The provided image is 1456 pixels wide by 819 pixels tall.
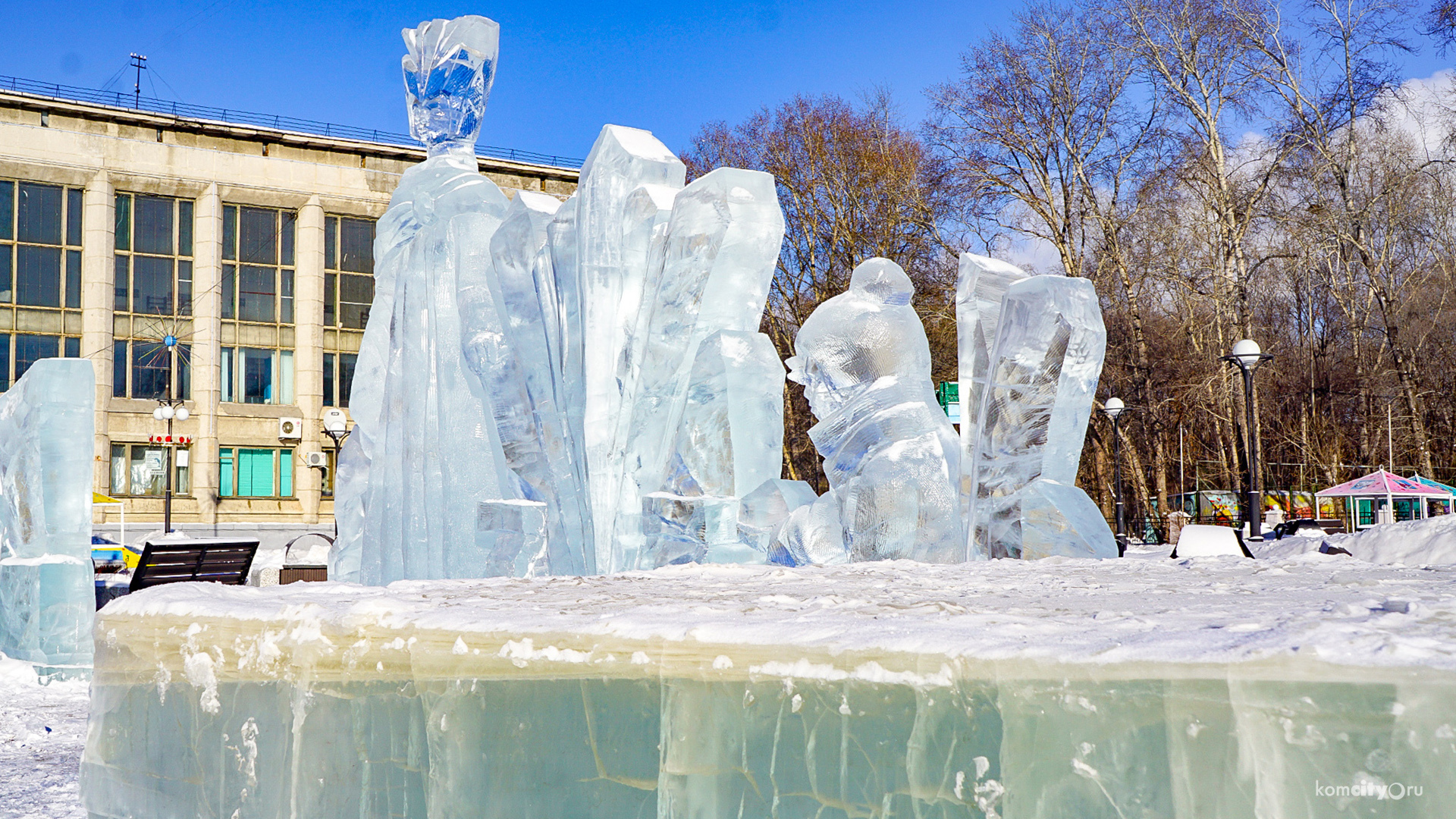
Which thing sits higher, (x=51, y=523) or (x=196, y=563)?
(x=51, y=523)

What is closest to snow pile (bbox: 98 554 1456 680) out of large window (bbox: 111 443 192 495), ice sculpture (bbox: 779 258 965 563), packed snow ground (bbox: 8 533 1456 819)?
packed snow ground (bbox: 8 533 1456 819)

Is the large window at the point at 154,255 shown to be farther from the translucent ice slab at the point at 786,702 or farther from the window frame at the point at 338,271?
the translucent ice slab at the point at 786,702

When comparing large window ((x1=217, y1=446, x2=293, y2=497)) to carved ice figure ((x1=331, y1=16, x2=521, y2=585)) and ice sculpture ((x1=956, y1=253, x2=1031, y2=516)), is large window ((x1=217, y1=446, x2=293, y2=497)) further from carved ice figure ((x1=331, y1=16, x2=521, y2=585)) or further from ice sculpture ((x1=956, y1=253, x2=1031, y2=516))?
ice sculpture ((x1=956, y1=253, x2=1031, y2=516))

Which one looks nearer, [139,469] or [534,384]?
[534,384]

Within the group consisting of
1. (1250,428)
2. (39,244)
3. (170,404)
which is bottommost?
(1250,428)

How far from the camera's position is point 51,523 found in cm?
862

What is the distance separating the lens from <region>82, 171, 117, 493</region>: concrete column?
99.6 feet

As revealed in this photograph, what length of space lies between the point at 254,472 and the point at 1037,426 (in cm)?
2956

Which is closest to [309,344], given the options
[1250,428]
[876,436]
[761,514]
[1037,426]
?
[1250,428]

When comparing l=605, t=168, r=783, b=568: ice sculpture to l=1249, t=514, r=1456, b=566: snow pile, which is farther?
l=605, t=168, r=783, b=568: ice sculpture

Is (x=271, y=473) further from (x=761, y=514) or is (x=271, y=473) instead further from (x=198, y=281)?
(x=761, y=514)

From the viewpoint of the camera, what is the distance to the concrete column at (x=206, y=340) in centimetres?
3148

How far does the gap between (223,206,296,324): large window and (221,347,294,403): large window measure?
94 centimetres

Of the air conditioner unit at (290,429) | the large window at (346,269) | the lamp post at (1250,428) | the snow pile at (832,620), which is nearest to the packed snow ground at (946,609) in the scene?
the snow pile at (832,620)
